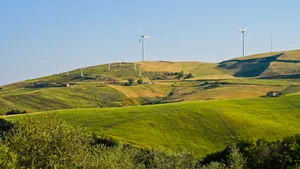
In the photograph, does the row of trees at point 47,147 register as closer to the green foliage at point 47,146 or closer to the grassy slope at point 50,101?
the green foliage at point 47,146

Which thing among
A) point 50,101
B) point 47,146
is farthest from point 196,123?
point 50,101

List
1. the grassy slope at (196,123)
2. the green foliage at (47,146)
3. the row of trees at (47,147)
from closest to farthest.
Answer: the row of trees at (47,147) → the green foliage at (47,146) → the grassy slope at (196,123)

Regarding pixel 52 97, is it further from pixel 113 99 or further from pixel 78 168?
pixel 78 168

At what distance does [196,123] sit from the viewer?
102312 mm

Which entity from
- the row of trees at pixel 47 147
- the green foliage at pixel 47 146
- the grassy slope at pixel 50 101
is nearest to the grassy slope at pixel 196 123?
the row of trees at pixel 47 147

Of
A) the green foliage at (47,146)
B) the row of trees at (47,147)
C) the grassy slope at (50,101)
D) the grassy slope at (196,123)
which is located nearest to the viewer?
the row of trees at (47,147)

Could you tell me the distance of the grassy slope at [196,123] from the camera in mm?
92000

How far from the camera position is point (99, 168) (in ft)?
131

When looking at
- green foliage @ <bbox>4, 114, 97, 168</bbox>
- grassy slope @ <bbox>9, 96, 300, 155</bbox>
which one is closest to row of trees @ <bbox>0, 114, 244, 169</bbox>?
green foliage @ <bbox>4, 114, 97, 168</bbox>

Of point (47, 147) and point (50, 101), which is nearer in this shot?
point (47, 147)

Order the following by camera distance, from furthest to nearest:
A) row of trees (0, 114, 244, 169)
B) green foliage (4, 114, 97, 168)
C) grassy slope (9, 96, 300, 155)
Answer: grassy slope (9, 96, 300, 155) → green foliage (4, 114, 97, 168) → row of trees (0, 114, 244, 169)

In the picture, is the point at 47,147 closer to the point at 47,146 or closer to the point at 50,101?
the point at 47,146

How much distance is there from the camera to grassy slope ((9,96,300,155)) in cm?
9200

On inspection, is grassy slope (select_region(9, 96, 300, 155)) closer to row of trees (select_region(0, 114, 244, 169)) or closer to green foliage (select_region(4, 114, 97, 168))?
row of trees (select_region(0, 114, 244, 169))
